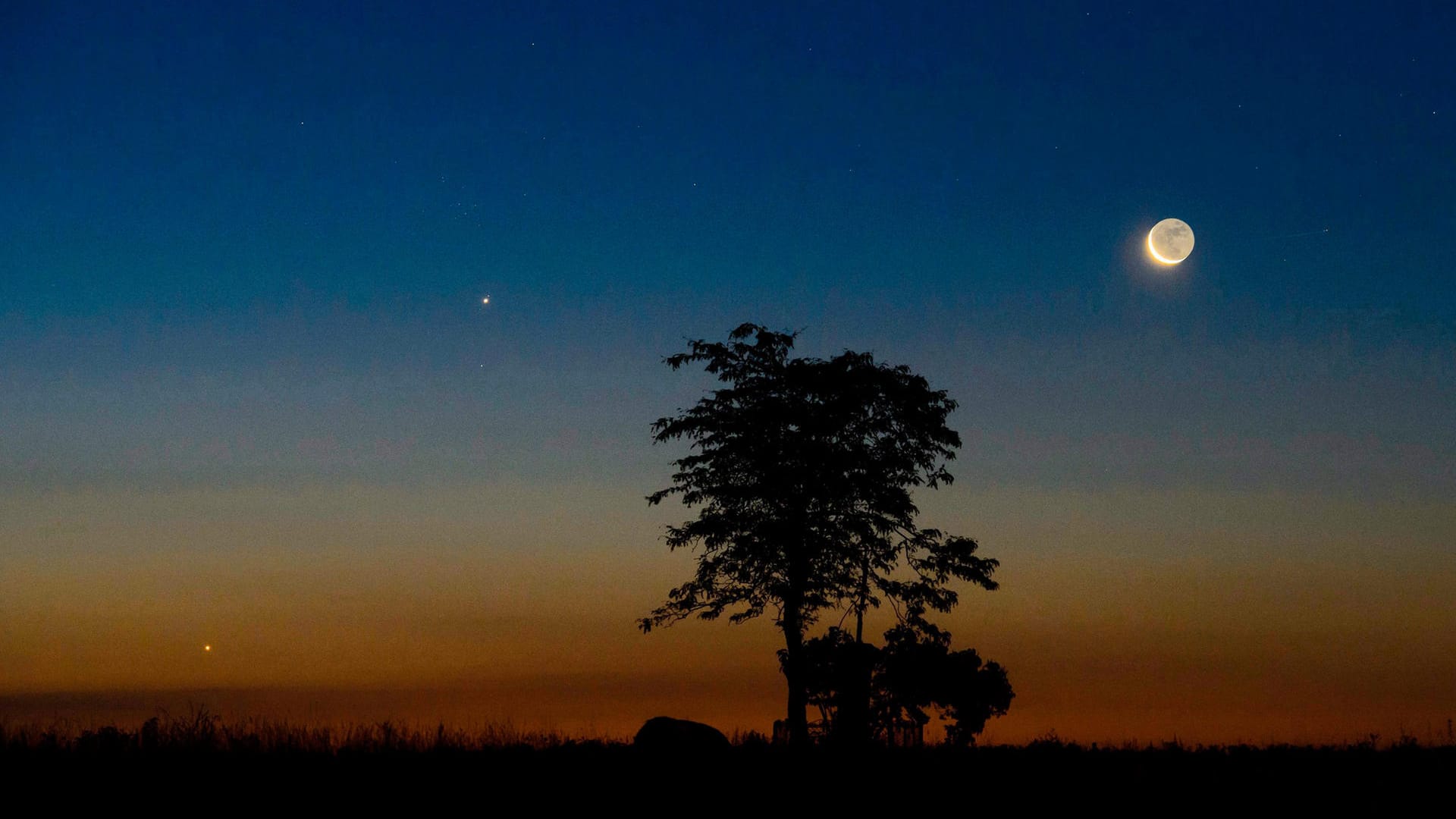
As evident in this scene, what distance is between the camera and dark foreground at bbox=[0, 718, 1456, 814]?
14.2m

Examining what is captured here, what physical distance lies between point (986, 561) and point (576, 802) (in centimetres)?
2743

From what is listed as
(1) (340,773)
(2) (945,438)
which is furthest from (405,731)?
(2) (945,438)

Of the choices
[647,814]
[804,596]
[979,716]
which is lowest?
[647,814]

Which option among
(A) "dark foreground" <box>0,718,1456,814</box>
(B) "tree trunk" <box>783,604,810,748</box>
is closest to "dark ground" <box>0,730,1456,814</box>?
(A) "dark foreground" <box>0,718,1456,814</box>

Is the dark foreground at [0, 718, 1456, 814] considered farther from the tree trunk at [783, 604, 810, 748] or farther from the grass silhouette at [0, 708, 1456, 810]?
the tree trunk at [783, 604, 810, 748]

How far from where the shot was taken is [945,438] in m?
38.5

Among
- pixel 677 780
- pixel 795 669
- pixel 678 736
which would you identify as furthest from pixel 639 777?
pixel 795 669

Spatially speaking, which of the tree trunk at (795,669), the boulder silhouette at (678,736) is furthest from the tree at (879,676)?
the boulder silhouette at (678,736)

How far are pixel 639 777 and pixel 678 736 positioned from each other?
18.4 ft

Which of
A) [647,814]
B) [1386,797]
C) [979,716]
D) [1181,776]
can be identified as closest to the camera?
[647,814]

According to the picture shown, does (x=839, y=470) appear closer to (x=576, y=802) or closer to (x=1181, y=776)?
(x=1181, y=776)

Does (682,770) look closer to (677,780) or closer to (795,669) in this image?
(677,780)

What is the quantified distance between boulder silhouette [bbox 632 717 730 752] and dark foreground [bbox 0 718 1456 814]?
2.38ft

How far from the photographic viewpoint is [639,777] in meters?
15.7
